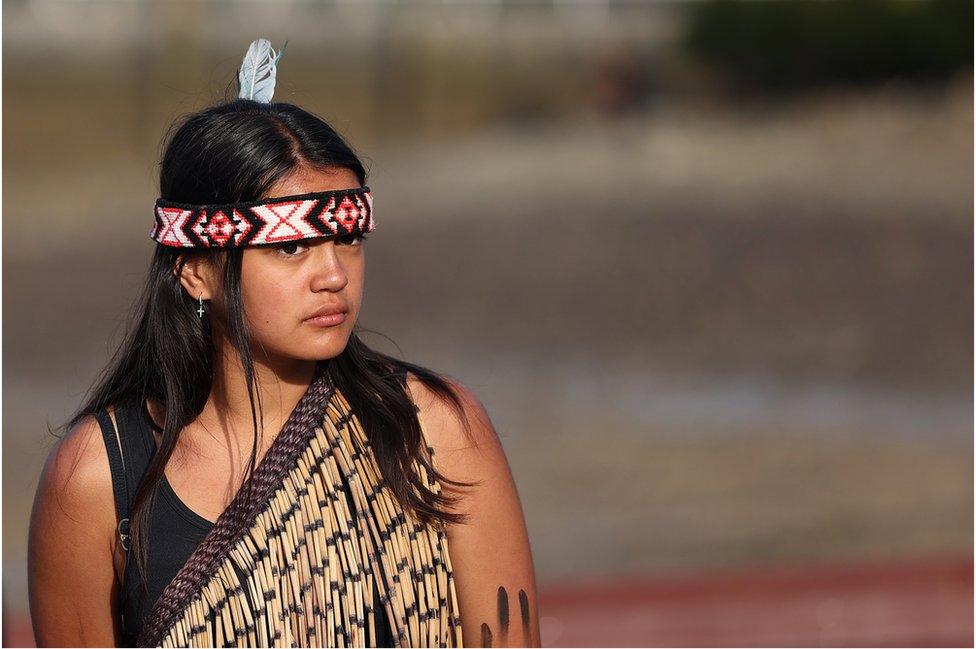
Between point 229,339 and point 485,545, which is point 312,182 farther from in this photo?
point 485,545

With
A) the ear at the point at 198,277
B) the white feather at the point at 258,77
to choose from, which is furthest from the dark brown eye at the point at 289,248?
the white feather at the point at 258,77

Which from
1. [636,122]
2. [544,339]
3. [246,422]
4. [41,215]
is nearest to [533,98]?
[636,122]

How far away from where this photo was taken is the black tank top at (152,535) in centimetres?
212

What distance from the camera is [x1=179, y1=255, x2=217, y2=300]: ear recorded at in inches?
84.4

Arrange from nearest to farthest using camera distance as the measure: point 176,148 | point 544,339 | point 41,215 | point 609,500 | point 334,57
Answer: point 176,148
point 609,500
point 544,339
point 41,215
point 334,57

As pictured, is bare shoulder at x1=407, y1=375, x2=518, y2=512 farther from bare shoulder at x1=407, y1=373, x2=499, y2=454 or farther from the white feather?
the white feather

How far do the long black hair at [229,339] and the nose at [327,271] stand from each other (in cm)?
12

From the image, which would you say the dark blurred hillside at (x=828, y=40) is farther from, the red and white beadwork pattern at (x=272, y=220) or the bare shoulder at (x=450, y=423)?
the red and white beadwork pattern at (x=272, y=220)

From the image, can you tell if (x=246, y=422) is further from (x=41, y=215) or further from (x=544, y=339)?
(x=41, y=215)

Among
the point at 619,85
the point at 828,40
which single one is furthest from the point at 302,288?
the point at 619,85

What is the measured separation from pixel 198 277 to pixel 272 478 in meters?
0.36

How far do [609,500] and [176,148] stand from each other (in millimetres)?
4446

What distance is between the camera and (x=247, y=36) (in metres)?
17.9

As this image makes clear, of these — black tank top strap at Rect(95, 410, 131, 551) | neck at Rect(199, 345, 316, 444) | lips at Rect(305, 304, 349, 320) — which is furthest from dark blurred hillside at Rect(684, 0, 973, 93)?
black tank top strap at Rect(95, 410, 131, 551)
